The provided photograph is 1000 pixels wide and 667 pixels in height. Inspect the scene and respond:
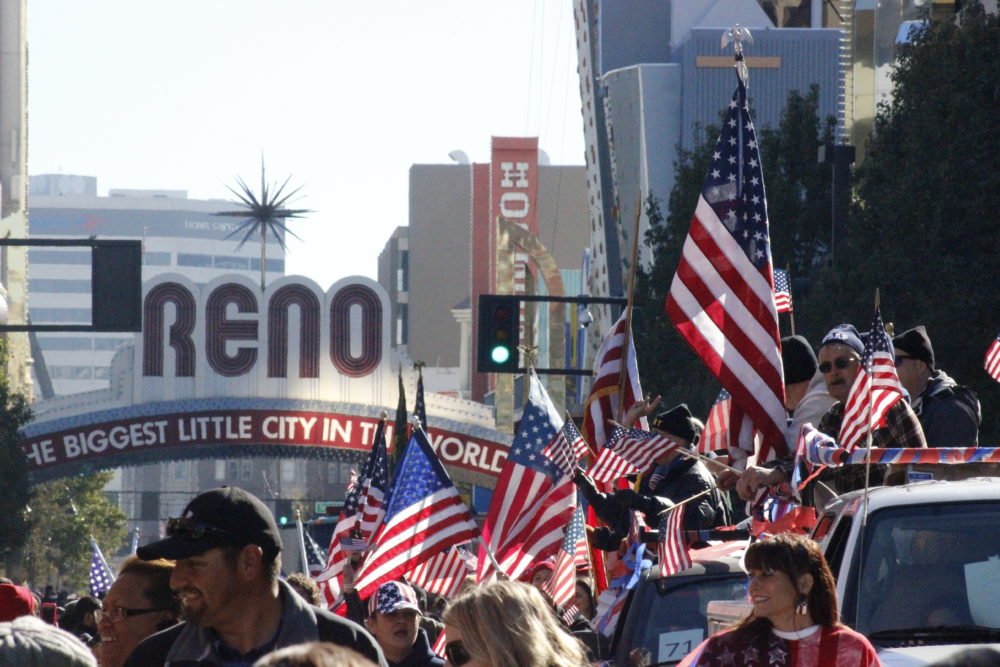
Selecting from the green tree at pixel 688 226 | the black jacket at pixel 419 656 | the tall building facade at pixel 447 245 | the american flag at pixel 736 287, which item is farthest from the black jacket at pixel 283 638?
the tall building facade at pixel 447 245

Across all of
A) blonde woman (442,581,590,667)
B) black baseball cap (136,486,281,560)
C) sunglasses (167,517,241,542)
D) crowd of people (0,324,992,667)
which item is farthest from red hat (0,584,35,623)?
blonde woman (442,581,590,667)

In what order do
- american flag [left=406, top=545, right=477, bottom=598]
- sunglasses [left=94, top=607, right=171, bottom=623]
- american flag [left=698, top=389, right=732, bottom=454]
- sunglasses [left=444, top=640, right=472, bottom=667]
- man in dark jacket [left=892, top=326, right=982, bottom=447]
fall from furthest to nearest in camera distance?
american flag [left=406, top=545, right=477, bottom=598] → american flag [left=698, top=389, right=732, bottom=454] → man in dark jacket [left=892, top=326, right=982, bottom=447] → sunglasses [left=94, top=607, right=171, bottom=623] → sunglasses [left=444, top=640, right=472, bottom=667]

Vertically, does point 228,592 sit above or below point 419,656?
above

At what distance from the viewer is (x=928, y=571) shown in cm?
664

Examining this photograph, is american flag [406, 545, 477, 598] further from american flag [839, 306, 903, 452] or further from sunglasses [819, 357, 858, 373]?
american flag [839, 306, 903, 452]

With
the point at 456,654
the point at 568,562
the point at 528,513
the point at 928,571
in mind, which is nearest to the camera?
the point at 456,654

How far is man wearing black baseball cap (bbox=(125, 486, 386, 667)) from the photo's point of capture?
16.0 ft

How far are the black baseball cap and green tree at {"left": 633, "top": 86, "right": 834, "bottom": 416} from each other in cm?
2918

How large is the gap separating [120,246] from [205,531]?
15.1 meters

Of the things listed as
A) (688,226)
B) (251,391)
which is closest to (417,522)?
(688,226)

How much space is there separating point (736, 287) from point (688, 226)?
25209mm

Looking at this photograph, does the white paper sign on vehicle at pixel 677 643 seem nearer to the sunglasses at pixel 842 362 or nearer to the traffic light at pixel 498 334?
→ the sunglasses at pixel 842 362

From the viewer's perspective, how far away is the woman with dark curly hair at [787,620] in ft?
18.8

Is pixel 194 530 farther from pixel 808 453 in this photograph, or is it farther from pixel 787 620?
pixel 808 453
